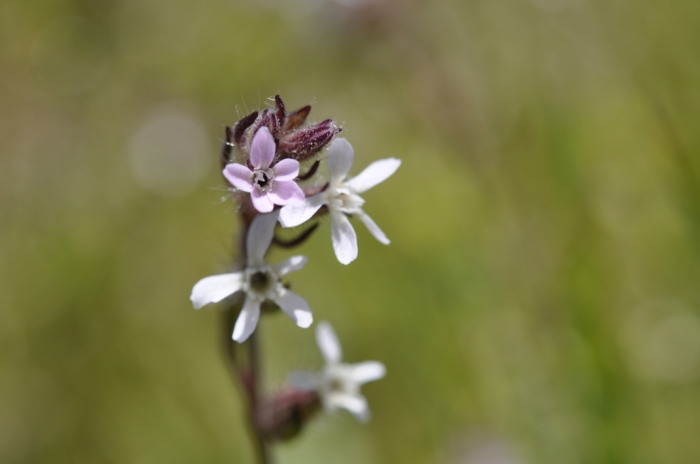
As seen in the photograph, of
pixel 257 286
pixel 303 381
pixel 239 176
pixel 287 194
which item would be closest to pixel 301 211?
pixel 287 194

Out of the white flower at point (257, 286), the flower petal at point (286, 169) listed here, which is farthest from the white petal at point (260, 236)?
the flower petal at point (286, 169)

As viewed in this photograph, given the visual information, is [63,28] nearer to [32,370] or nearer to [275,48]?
[275,48]

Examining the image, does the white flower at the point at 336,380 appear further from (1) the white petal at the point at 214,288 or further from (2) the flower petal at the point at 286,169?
(2) the flower petal at the point at 286,169

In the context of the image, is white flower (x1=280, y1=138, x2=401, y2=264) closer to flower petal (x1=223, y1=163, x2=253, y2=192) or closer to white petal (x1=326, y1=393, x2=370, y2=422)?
flower petal (x1=223, y1=163, x2=253, y2=192)

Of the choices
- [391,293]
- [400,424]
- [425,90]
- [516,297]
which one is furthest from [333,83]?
[400,424]

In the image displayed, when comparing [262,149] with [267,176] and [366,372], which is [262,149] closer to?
[267,176]

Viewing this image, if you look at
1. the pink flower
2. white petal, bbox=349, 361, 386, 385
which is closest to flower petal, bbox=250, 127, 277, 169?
the pink flower
